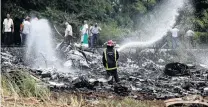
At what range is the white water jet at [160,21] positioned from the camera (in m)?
32.5

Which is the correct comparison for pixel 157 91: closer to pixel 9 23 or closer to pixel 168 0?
pixel 9 23

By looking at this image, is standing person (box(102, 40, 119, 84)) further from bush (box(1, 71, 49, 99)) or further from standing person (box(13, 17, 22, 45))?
standing person (box(13, 17, 22, 45))

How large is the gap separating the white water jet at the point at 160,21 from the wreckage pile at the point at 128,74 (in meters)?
8.88

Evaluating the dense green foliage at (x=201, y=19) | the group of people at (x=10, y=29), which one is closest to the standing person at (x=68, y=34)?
the group of people at (x=10, y=29)

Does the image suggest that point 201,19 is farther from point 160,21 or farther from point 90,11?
point 90,11

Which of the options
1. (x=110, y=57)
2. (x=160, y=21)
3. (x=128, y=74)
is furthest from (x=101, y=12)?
(x=110, y=57)

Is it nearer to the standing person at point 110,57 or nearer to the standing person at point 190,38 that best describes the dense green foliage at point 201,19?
the standing person at point 190,38

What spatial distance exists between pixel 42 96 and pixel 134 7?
26.7m

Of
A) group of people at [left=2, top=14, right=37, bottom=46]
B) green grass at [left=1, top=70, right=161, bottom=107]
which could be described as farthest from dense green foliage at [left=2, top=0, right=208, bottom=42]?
green grass at [left=1, top=70, right=161, bottom=107]

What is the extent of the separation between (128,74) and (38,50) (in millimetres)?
5769

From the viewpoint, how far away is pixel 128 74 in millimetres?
16438

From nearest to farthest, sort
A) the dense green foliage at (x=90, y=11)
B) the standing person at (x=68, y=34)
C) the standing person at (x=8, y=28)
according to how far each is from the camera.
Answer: the standing person at (x=8, y=28) → the standing person at (x=68, y=34) → the dense green foliage at (x=90, y=11)

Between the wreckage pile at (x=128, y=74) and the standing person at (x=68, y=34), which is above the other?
the standing person at (x=68, y=34)

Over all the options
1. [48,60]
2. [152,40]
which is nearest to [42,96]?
[48,60]
